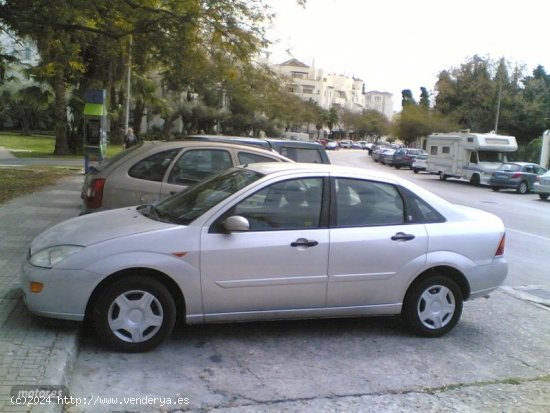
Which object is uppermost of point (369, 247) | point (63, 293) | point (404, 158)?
point (404, 158)

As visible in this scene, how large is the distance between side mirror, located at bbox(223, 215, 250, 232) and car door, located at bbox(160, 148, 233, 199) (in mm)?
2946

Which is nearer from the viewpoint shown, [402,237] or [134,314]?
[134,314]

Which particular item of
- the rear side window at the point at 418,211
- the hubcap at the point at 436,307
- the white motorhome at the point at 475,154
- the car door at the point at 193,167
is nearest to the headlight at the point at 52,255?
the car door at the point at 193,167

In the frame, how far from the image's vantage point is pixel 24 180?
16.0 metres

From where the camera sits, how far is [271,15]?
13844 millimetres

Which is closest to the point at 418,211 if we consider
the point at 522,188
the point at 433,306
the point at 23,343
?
the point at 433,306

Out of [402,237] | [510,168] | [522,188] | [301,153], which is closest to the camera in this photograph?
[402,237]

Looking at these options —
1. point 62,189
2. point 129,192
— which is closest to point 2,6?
point 62,189

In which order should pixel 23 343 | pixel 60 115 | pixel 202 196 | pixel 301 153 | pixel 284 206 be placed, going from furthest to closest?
pixel 60 115 → pixel 301 153 → pixel 202 196 → pixel 284 206 → pixel 23 343

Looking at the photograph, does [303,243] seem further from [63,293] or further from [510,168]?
[510,168]

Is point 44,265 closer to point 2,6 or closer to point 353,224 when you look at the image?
point 353,224

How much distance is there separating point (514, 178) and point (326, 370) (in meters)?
25.4

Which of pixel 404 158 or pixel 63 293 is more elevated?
pixel 404 158

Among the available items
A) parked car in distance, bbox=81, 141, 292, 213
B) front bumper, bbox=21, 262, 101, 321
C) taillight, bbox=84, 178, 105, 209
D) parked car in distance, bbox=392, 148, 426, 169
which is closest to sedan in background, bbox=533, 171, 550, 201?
parked car in distance, bbox=81, 141, 292, 213
